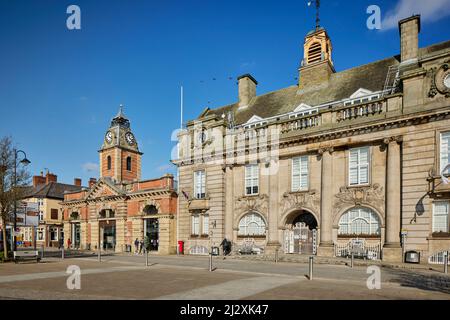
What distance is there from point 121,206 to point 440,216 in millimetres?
29260

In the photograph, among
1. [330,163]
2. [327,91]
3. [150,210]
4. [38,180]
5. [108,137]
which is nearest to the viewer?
[330,163]

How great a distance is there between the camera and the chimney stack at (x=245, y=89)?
114 feet

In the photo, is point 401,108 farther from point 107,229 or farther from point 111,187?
point 107,229

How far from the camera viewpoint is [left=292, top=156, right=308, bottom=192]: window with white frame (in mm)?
25484

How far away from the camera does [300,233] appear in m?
25.8

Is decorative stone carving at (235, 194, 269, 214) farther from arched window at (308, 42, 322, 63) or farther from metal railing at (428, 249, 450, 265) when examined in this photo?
arched window at (308, 42, 322, 63)

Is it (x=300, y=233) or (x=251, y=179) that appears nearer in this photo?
(x=300, y=233)

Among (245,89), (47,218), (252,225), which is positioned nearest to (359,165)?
(252,225)

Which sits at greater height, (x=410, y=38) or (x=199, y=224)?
(x=410, y=38)

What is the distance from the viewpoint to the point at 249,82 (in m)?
35.1

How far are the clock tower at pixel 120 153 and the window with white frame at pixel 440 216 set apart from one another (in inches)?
1447

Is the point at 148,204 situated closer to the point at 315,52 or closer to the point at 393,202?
the point at 315,52
